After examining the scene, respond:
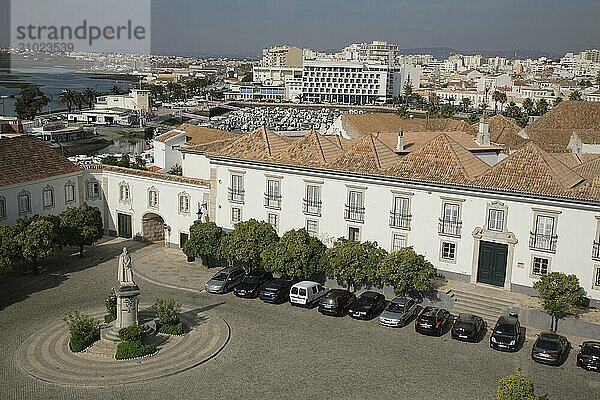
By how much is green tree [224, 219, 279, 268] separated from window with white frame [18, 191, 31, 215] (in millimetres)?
13535

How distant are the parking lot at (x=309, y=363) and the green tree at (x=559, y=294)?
94.8 inches

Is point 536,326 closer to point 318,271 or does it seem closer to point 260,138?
point 318,271

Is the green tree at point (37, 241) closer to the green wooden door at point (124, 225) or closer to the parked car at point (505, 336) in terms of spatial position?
the green wooden door at point (124, 225)

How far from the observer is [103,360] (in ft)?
82.8

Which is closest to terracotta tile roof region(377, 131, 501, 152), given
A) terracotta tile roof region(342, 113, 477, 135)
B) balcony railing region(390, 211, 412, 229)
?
balcony railing region(390, 211, 412, 229)

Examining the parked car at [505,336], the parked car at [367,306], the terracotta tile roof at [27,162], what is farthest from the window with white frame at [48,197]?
the parked car at [505,336]

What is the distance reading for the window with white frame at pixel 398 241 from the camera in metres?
34.9

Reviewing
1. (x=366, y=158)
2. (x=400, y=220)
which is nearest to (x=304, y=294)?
(x=400, y=220)

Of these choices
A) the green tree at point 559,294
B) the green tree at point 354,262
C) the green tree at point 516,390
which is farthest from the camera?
the green tree at point 354,262

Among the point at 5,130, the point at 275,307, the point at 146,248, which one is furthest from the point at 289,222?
the point at 5,130

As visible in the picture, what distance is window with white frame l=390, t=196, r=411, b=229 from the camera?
1361 inches

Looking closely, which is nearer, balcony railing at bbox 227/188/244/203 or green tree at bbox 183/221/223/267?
green tree at bbox 183/221/223/267

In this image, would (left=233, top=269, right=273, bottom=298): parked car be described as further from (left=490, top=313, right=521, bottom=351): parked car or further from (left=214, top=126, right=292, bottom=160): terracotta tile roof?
(left=490, top=313, right=521, bottom=351): parked car

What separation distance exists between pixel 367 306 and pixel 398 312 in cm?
158
